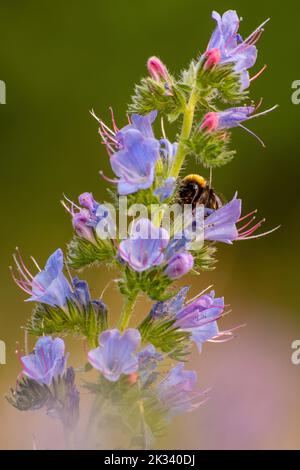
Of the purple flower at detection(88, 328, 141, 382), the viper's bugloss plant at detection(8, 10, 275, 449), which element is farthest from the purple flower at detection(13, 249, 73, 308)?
the purple flower at detection(88, 328, 141, 382)

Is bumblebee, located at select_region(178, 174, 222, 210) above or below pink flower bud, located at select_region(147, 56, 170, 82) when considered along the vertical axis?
below

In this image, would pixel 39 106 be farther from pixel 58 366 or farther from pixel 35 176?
pixel 58 366

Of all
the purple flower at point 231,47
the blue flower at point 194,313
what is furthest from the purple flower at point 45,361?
the purple flower at point 231,47

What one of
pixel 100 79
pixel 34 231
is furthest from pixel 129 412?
pixel 100 79

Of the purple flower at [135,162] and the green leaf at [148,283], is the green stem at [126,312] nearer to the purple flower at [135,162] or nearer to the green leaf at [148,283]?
the green leaf at [148,283]

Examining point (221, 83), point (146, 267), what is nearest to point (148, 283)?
point (146, 267)

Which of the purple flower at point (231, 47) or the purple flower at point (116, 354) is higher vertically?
the purple flower at point (231, 47)

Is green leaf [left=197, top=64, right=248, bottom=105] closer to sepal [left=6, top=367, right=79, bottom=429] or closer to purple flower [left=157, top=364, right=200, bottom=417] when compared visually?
purple flower [left=157, top=364, right=200, bottom=417]
